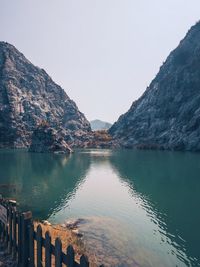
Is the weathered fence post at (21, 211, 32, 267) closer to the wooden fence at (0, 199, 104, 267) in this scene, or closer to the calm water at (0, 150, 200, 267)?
the wooden fence at (0, 199, 104, 267)

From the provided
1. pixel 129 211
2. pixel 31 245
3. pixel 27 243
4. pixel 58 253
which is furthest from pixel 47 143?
pixel 58 253

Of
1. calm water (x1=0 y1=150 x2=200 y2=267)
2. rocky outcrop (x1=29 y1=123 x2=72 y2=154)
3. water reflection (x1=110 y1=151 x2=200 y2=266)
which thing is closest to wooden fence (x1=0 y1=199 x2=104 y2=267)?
calm water (x1=0 y1=150 x2=200 y2=267)

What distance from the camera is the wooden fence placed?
30.6ft

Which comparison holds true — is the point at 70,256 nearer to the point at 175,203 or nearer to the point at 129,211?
the point at 129,211

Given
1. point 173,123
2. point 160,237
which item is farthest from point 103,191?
point 173,123

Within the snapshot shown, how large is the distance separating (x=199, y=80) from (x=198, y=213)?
592ft

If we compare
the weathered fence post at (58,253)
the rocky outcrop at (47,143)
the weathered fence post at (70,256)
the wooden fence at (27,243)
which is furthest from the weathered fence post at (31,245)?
the rocky outcrop at (47,143)

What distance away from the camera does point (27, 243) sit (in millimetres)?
11484

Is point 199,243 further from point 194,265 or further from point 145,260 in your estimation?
point 145,260

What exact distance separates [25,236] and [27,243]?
1.17 ft

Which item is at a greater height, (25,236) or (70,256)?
(70,256)

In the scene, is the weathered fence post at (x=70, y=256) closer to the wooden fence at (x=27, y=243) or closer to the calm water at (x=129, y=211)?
the wooden fence at (x=27, y=243)

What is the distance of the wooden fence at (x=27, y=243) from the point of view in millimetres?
9320

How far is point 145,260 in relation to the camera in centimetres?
2177
